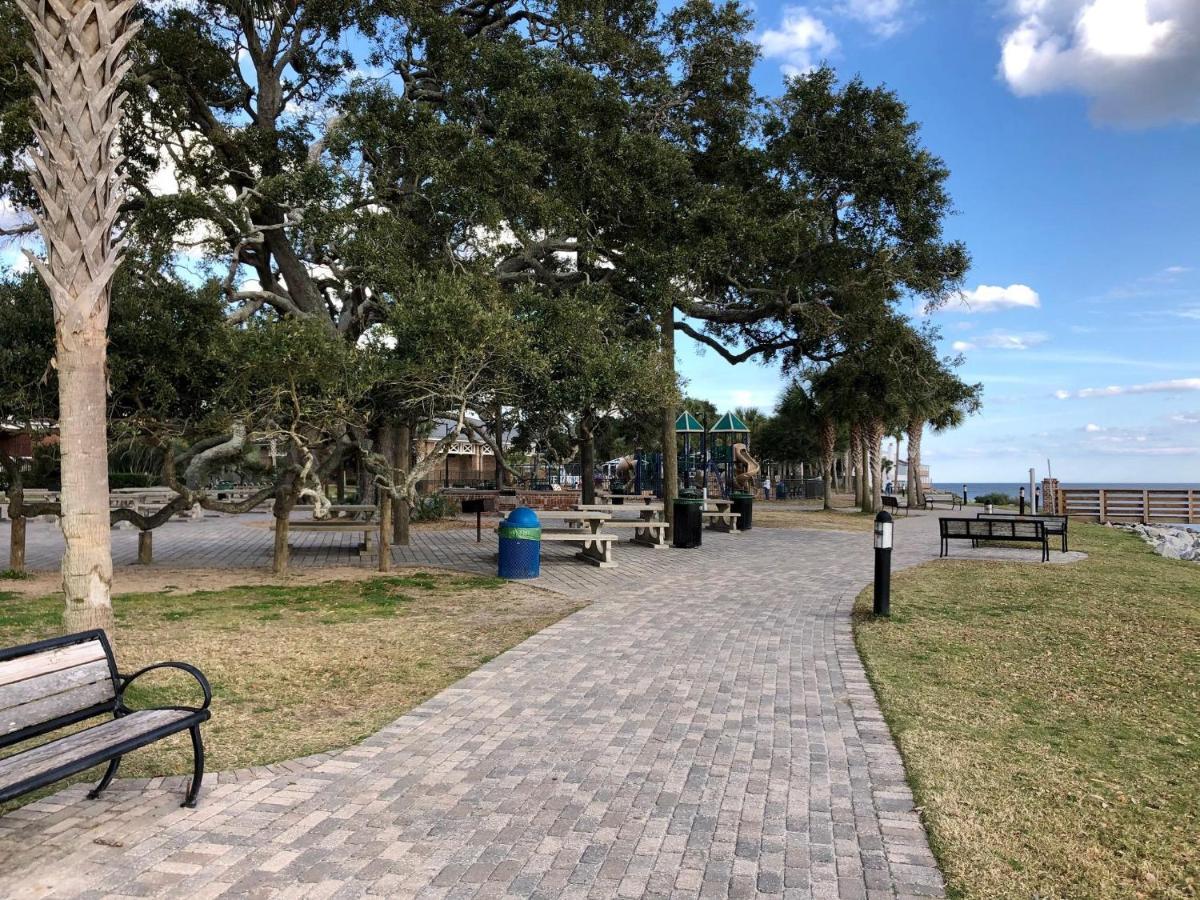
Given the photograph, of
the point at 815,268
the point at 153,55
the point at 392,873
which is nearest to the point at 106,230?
the point at 392,873

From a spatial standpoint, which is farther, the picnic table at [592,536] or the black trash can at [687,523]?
the black trash can at [687,523]

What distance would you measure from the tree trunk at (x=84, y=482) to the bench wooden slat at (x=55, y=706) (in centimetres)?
187

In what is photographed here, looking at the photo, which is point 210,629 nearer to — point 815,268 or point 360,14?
point 360,14

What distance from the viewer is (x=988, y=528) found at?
14227 mm

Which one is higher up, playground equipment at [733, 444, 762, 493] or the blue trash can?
playground equipment at [733, 444, 762, 493]

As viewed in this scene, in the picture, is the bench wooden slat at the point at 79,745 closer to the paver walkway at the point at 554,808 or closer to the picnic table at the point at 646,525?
the paver walkway at the point at 554,808

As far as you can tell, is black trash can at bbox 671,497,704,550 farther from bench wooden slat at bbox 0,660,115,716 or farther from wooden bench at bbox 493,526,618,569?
bench wooden slat at bbox 0,660,115,716

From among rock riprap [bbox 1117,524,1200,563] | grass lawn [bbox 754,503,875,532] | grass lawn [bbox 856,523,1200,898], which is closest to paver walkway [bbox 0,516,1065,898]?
grass lawn [bbox 856,523,1200,898]

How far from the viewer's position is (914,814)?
3723 millimetres

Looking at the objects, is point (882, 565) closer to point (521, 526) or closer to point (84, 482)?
point (521, 526)

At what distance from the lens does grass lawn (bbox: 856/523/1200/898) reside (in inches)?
129

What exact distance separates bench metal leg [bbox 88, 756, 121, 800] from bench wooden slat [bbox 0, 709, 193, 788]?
0.31 meters

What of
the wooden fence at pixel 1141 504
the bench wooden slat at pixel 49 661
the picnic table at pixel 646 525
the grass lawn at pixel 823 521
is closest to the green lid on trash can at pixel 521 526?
the picnic table at pixel 646 525

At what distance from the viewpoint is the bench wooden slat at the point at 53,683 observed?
339cm
